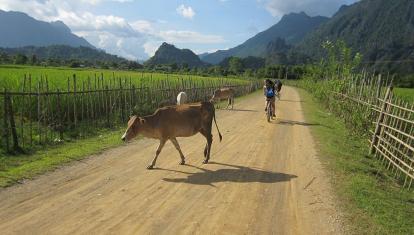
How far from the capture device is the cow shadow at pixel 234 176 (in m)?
8.94

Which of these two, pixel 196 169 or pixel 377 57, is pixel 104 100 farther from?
pixel 377 57

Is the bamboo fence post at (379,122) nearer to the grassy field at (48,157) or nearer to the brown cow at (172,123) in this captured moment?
the brown cow at (172,123)

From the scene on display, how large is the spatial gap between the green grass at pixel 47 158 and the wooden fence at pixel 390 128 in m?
7.82

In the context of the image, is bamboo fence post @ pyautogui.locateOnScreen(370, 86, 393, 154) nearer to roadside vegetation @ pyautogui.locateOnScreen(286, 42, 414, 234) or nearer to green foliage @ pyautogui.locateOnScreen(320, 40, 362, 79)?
roadside vegetation @ pyautogui.locateOnScreen(286, 42, 414, 234)

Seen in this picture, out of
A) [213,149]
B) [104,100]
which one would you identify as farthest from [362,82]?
[104,100]

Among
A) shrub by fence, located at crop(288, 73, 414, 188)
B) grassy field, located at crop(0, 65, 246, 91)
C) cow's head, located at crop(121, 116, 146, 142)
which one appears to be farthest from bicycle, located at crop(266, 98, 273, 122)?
cow's head, located at crop(121, 116, 146, 142)

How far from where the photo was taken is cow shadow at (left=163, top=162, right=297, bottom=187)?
29.3 ft

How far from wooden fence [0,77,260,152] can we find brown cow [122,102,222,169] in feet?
14.4

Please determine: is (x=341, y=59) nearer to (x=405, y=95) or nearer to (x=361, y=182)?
(x=405, y=95)

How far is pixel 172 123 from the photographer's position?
32.8 ft

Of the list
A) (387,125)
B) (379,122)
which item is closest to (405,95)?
(379,122)

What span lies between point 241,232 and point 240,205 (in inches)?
45.9

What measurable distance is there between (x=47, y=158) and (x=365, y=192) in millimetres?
7590

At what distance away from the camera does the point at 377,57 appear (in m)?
107
